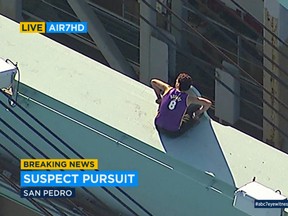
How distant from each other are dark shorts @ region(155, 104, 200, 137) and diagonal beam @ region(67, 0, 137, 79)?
5.19m

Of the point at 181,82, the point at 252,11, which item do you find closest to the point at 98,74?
the point at 181,82

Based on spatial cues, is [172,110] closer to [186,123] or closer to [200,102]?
[186,123]

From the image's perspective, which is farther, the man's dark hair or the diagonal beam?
the diagonal beam

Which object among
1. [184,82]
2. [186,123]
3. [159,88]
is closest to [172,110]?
[186,123]

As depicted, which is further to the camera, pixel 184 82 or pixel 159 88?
pixel 159 88

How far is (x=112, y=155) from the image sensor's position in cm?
745

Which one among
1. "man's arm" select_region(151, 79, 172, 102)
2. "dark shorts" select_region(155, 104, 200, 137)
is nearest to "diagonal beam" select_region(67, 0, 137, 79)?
"man's arm" select_region(151, 79, 172, 102)

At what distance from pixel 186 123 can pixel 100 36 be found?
18.0 ft

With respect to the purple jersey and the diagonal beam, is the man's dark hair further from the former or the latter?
the diagonal beam

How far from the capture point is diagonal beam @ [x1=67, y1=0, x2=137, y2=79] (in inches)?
509

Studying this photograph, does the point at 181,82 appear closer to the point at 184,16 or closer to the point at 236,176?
the point at 236,176

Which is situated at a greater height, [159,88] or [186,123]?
[159,88]

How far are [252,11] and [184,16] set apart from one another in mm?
1432

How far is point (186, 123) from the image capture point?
303 inches
